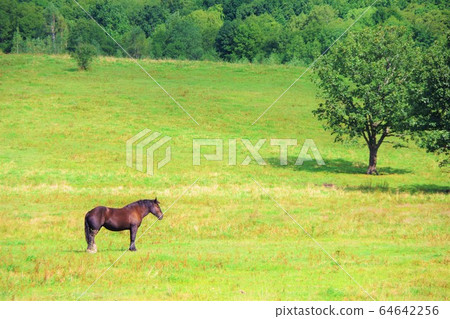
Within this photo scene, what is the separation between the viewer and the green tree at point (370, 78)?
50.1 metres

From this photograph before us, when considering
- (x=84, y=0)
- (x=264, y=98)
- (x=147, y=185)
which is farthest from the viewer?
(x=84, y=0)

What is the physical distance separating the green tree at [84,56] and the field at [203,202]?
2779 mm

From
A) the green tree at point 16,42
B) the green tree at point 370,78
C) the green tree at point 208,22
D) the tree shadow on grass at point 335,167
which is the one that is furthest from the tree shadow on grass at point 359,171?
the green tree at point 208,22

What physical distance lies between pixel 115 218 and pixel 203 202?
1551 cm

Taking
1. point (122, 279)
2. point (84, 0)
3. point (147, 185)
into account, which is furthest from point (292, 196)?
point (84, 0)

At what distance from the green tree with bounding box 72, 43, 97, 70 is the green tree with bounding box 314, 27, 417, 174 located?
4368 cm

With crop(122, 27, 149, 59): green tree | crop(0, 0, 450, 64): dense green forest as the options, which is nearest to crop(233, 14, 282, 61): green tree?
crop(0, 0, 450, 64): dense green forest

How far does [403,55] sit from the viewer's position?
167 ft

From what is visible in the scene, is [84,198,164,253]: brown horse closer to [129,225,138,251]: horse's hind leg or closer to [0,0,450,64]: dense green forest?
[129,225,138,251]: horse's hind leg

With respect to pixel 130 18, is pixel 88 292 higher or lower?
lower

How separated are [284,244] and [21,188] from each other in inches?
791

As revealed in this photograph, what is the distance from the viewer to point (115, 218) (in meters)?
19.5

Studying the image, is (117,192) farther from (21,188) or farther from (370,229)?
(370,229)

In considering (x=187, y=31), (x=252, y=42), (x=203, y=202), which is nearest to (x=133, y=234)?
(x=203, y=202)
